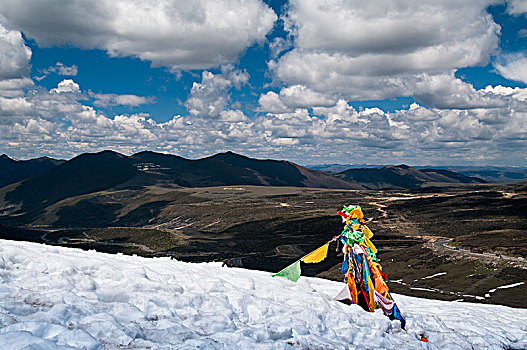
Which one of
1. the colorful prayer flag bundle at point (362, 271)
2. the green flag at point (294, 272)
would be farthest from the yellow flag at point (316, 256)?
the colorful prayer flag bundle at point (362, 271)

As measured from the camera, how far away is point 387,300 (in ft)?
45.5

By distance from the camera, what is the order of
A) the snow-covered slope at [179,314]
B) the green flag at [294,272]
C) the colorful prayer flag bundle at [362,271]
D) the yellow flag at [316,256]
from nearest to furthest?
the snow-covered slope at [179,314] → the colorful prayer flag bundle at [362,271] → the green flag at [294,272] → the yellow flag at [316,256]

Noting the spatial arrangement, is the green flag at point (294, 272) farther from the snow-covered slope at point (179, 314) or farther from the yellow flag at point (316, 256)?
the snow-covered slope at point (179, 314)

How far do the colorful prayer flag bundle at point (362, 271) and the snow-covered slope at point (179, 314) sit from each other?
2.83 ft

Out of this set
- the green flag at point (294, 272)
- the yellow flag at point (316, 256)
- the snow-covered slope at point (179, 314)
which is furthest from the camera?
the yellow flag at point (316, 256)

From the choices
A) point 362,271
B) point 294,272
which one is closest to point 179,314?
point 294,272

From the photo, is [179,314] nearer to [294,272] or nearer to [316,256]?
[294,272]

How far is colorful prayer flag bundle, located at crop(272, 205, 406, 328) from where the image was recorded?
14.2 metres

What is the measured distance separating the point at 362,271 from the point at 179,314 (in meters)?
7.43

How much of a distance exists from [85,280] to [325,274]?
62.8 metres

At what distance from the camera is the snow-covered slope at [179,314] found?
8.50 m

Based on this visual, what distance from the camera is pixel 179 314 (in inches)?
417

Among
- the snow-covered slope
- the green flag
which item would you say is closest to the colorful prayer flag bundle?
the snow-covered slope

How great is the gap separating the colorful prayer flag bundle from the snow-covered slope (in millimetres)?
862
